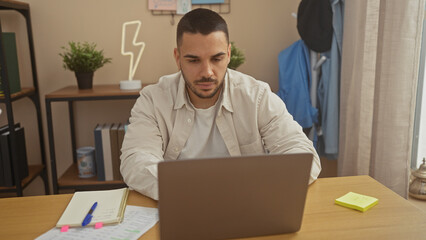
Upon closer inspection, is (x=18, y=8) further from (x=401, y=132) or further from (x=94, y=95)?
(x=401, y=132)

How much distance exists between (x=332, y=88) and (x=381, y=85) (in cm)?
41

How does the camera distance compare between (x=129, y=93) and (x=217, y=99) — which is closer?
(x=217, y=99)

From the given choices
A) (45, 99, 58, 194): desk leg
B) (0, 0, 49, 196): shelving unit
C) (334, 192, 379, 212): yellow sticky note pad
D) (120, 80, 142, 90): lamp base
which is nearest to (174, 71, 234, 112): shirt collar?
(334, 192, 379, 212): yellow sticky note pad

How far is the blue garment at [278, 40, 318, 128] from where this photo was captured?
240 cm

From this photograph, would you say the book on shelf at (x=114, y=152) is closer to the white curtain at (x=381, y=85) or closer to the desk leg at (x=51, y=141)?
the desk leg at (x=51, y=141)

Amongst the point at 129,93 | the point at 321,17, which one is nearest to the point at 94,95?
the point at 129,93

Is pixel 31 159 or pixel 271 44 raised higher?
pixel 271 44

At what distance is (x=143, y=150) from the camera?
143 cm

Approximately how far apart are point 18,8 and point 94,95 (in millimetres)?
700

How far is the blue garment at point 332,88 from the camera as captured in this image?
2.30m

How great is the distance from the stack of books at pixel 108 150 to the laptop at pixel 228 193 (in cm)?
159

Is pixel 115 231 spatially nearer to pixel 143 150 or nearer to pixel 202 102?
pixel 143 150

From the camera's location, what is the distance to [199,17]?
1.54m

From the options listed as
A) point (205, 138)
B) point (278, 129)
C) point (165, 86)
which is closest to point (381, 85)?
point (278, 129)
